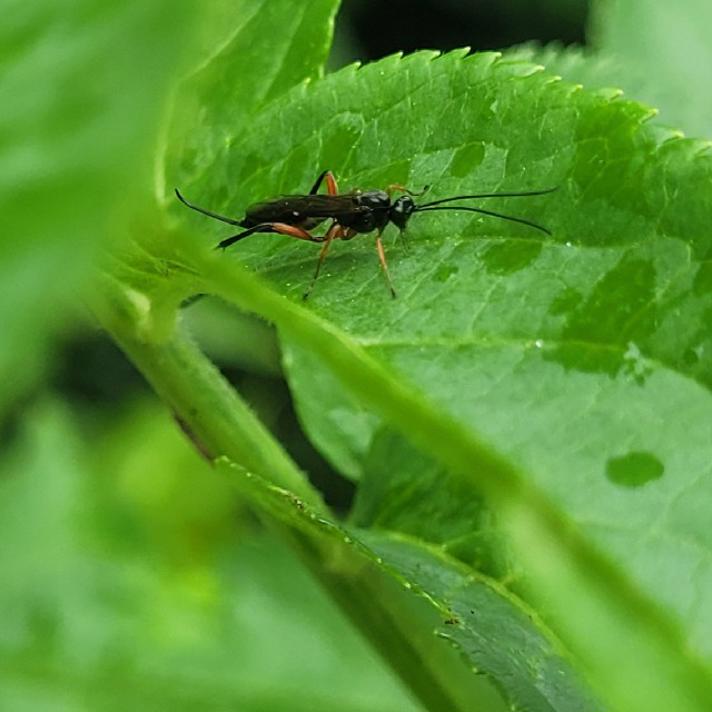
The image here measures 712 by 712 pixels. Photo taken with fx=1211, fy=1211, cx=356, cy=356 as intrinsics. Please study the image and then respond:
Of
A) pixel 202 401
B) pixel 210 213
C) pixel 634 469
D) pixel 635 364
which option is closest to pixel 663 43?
pixel 210 213

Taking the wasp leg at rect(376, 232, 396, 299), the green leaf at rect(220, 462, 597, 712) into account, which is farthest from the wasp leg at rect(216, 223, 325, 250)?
the green leaf at rect(220, 462, 597, 712)

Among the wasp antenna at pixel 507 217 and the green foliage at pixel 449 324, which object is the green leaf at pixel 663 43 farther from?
the wasp antenna at pixel 507 217

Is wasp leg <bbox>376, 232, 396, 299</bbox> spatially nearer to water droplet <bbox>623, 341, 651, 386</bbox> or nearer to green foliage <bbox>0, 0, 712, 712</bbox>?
green foliage <bbox>0, 0, 712, 712</bbox>

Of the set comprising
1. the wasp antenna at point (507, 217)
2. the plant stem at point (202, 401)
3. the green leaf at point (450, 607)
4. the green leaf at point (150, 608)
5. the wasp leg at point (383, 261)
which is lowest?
the green leaf at point (150, 608)

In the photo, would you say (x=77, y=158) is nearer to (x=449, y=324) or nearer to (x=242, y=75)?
(x=449, y=324)

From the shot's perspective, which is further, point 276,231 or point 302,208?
point 302,208

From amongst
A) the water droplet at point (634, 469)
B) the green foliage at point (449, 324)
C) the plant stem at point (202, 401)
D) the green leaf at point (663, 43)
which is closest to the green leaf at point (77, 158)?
the green foliage at point (449, 324)
